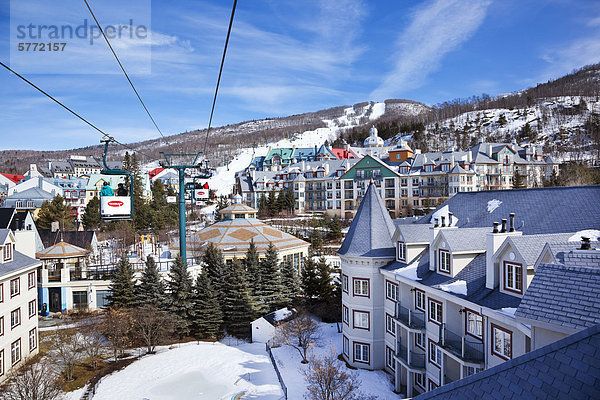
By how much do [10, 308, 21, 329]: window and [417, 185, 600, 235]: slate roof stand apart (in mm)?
28522

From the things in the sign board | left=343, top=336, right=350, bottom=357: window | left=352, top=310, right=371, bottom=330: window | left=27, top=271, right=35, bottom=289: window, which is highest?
the sign board

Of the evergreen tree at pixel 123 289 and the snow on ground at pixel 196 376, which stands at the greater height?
the evergreen tree at pixel 123 289

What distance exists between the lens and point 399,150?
257ft

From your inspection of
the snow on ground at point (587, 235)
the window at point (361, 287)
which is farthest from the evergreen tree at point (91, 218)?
the snow on ground at point (587, 235)

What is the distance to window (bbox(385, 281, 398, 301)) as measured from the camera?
22462 mm

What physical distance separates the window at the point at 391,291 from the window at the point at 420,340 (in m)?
2.49

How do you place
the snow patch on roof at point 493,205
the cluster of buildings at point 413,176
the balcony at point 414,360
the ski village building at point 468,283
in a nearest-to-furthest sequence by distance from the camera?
the ski village building at point 468,283 → the balcony at point 414,360 → the snow patch on roof at point 493,205 → the cluster of buildings at point 413,176

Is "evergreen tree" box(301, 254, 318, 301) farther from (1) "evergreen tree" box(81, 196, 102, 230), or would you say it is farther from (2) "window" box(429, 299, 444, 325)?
(1) "evergreen tree" box(81, 196, 102, 230)

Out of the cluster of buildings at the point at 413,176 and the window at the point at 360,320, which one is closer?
the window at the point at 360,320

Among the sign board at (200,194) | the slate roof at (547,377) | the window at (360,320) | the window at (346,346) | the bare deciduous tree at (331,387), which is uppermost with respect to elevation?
the sign board at (200,194)

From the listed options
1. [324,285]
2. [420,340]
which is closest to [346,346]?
[420,340]

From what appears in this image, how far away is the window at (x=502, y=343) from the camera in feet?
44.8

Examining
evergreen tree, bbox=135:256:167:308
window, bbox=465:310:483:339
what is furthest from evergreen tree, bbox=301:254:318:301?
window, bbox=465:310:483:339

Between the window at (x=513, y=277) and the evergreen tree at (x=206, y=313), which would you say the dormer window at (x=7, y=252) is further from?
the window at (x=513, y=277)
